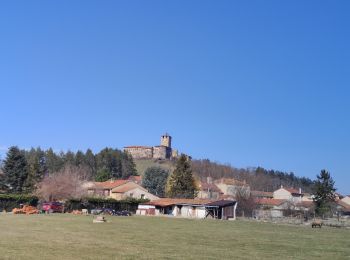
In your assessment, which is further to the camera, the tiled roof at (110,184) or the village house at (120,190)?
the tiled roof at (110,184)

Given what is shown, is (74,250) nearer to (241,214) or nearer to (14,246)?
(14,246)

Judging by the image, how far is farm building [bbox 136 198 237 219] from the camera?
82.5m

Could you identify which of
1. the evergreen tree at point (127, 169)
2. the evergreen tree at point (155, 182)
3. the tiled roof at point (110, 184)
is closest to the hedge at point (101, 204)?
the tiled roof at point (110, 184)

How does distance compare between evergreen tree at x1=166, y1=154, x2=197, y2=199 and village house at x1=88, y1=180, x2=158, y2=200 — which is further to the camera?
village house at x1=88, y1=180, x2=158, y2=200

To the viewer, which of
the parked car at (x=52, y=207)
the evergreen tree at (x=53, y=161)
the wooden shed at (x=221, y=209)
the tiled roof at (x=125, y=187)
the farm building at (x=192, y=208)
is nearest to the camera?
the parked car at (x=52, y=207)

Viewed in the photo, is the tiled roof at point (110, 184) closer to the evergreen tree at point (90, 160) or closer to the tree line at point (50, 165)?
the tree line at point (50, 165)

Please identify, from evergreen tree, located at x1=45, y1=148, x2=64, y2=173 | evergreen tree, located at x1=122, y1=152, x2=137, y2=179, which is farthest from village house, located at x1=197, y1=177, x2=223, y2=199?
evergreen tree, located at x1=45, y1=148, x2=64, y2=173

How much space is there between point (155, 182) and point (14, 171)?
37.1 metres

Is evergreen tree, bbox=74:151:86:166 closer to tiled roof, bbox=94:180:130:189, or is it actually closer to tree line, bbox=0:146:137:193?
tree line, bbox=0:146:137:193

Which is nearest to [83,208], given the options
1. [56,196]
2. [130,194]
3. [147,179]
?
[56,196]

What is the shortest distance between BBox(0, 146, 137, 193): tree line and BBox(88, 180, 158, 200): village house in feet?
43.4

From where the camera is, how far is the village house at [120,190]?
106375 millimetres

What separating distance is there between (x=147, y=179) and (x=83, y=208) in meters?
44.9

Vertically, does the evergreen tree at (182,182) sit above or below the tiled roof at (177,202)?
above
